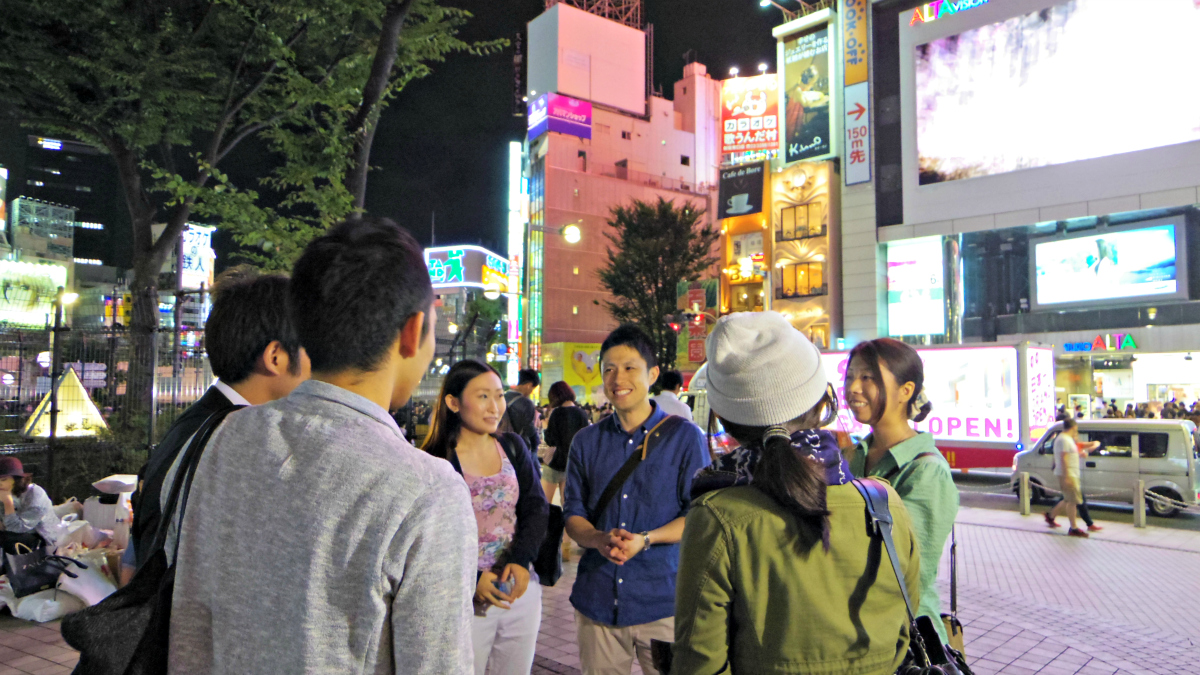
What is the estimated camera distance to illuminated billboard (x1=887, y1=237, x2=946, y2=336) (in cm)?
3045

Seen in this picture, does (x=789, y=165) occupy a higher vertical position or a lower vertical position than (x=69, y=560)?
higher

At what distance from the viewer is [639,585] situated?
9.89ft

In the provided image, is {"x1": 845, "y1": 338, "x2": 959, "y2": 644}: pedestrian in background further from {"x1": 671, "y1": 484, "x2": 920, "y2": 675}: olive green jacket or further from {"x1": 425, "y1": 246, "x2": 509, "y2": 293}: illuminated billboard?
{"x1": 425, "y1": 246, "x2": 509, "y2": 293}: illuminated billboard

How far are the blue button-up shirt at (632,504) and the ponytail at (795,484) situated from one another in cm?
153

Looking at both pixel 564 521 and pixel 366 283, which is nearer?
pixel 366 283

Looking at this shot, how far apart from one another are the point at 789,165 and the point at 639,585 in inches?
1348

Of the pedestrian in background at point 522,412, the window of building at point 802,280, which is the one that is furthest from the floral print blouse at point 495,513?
the window of building at point 802,280

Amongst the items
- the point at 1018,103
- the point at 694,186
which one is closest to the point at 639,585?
the point at 1018,103

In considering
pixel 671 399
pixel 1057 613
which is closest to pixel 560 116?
pixel 671 399

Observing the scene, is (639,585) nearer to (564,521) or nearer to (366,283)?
(564,521)

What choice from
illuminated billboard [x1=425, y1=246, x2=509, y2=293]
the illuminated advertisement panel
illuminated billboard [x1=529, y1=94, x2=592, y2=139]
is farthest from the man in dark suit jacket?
illuminated billboard [x1=529, y1=94, x2=592, y2=139]

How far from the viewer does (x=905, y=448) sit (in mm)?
2660

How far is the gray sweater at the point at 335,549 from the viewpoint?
3.76ft

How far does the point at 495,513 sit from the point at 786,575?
1.92 metres
